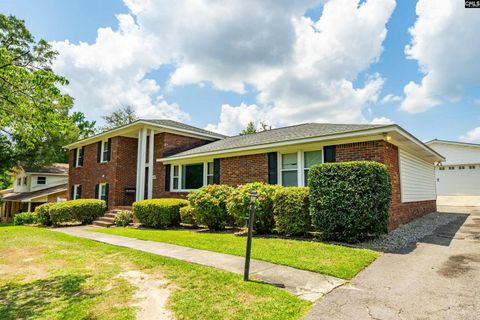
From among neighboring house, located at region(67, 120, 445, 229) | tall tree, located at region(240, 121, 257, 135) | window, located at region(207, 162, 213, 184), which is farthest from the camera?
tall tree, located at region(240, 121, 257, 135)

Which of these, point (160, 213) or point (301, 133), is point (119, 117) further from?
point (301, 133)

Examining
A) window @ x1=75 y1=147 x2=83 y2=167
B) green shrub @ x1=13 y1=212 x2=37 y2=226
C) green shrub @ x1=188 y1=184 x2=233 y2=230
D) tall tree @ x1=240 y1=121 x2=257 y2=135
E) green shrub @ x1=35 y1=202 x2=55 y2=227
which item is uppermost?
tall tree @ x1=240 y1=121 x2=257 y2=135

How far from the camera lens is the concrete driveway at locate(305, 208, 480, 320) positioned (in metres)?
3.30

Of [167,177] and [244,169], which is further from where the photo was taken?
[167,177]

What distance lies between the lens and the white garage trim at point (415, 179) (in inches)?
403

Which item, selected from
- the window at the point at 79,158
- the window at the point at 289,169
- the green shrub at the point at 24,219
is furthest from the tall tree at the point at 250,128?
the window at the point at 289,169

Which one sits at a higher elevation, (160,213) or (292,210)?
(292,210)

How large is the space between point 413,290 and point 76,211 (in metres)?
15.5

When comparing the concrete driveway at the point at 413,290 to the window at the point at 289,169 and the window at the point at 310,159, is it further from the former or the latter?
the window at the point at 289,169

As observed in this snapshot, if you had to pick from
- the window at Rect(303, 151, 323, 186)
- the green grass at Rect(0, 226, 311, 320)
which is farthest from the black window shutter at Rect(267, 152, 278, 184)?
the green grass at Rect(0, 226, 311, 320)

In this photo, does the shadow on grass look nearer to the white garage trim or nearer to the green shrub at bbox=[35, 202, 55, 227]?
the white garage trim

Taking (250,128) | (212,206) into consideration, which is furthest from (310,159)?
(250,128)

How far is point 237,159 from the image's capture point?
1212 cm

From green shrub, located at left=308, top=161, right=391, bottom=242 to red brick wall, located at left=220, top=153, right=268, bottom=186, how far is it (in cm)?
377
